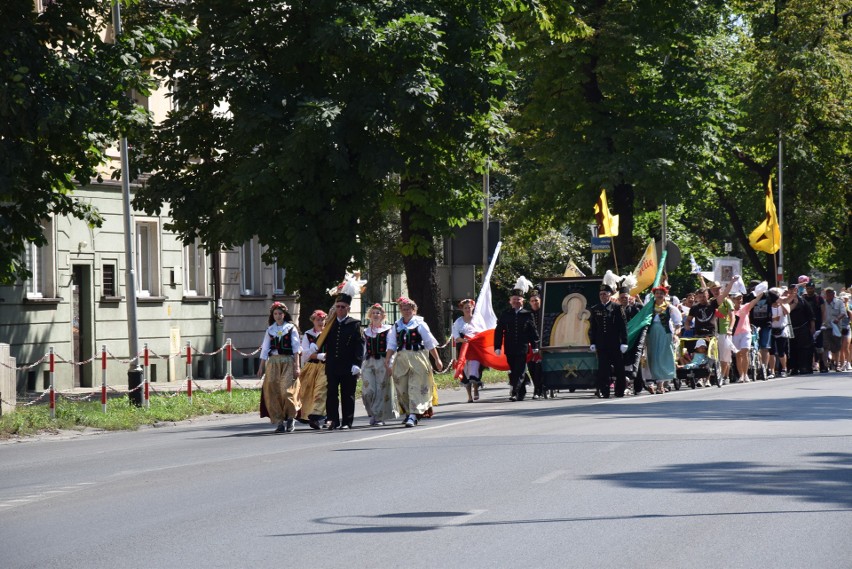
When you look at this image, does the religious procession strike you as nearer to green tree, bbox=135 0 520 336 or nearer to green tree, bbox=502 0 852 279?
green tree, bbox=135 0 520 336

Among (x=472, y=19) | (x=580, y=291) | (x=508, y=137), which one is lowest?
(x=580, y=291)

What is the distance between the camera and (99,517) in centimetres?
1105

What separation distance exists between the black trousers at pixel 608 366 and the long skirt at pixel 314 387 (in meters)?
6.80

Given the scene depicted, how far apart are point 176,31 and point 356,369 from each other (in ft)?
22.2

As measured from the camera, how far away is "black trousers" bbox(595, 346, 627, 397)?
25.2m

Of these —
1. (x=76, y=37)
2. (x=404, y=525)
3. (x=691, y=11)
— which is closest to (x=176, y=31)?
(x=76, y=37)

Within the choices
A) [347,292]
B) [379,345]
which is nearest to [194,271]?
[347,292]

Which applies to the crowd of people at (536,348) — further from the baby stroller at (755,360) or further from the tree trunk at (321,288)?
the tree trunk at (321,288)

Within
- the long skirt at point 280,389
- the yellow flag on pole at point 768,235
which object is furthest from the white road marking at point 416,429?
the yellow flag on pole at point 768,235

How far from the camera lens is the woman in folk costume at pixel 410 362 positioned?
19.9 meters

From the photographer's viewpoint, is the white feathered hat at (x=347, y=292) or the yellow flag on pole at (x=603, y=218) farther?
the yellow flag on pole at (x=603, y=218)

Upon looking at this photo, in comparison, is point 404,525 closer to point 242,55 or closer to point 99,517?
point 99,517

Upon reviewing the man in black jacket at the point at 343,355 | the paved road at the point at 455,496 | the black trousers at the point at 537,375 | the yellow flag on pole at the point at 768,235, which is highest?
the yellow flag on pole at the point at 768,235

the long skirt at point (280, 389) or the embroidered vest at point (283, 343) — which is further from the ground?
the embroidered vest at point (283, 343)
